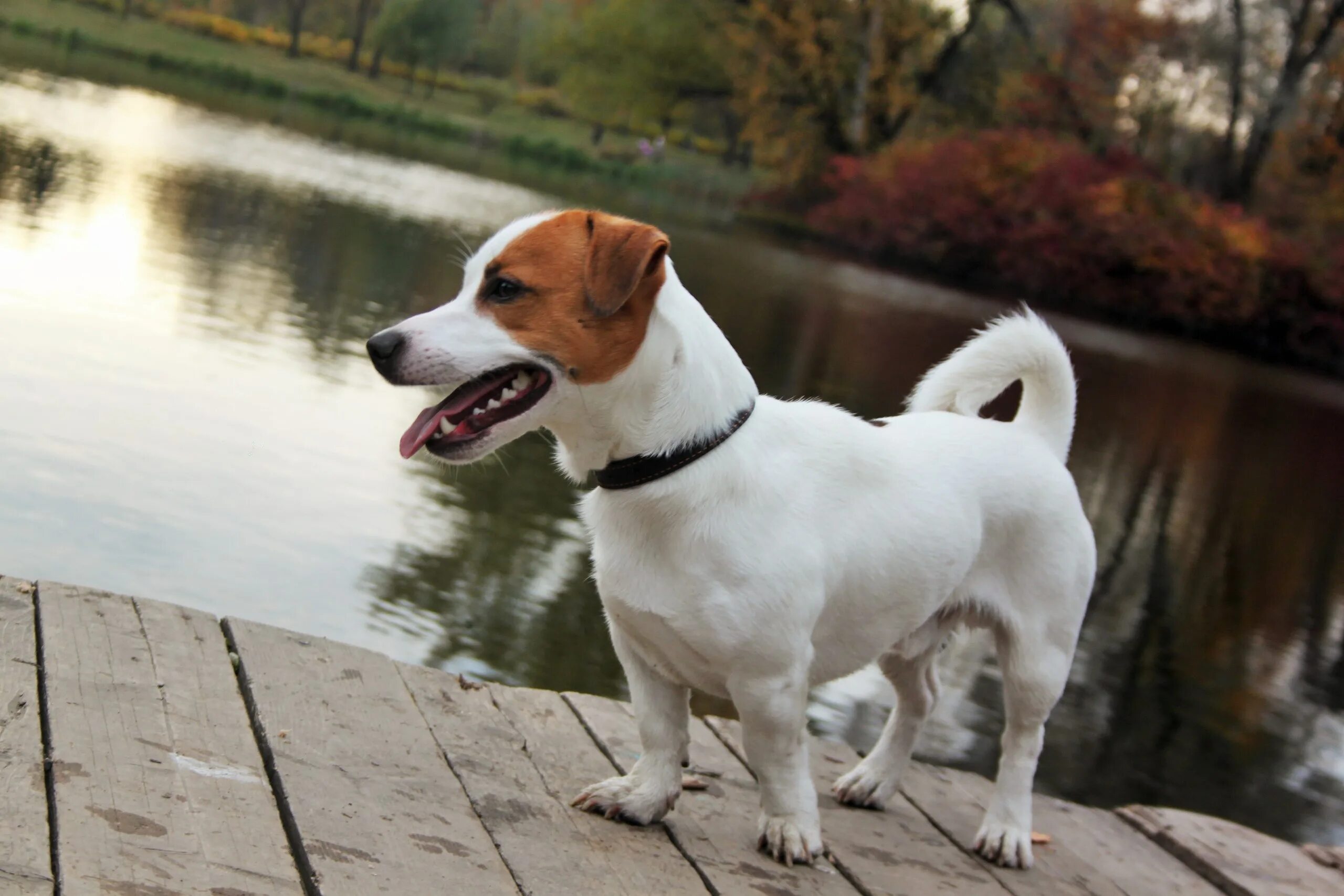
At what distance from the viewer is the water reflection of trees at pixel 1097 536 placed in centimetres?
531

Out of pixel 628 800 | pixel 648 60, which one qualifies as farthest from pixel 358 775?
pixel 648 60

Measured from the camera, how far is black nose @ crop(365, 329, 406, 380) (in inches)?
101

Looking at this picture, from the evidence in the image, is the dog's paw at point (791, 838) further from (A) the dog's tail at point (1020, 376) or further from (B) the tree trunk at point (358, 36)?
(B) the tree trunk at point (358, 36)

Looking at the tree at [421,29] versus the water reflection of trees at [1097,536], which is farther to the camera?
the tree at [421,29]

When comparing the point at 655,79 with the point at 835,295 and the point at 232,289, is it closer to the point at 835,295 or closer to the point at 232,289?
the point at 835,295

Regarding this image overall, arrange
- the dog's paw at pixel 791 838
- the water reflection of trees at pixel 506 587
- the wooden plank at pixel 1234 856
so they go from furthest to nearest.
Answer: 1. the water reflection of trees at pixel 506 587
2. the wooden plank at pixel 1234 856
3. the dog's paw at pixel 791 838

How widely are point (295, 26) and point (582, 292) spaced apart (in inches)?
1933

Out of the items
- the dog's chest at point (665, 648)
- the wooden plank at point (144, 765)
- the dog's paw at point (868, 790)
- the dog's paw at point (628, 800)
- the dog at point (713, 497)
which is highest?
the dog at point (713, 497)

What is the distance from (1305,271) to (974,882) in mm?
25228

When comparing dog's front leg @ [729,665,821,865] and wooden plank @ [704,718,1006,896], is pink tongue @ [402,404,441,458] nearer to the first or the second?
dog's front leg @ [729,665,821,865]

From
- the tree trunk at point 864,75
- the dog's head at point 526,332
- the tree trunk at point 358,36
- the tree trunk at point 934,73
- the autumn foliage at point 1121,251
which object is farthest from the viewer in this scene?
the tree trunk at point 358,36

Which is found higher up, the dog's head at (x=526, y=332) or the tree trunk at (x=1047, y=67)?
the tree trunk at (x=1047, y=67)

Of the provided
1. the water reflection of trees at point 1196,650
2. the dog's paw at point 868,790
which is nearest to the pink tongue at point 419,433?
the dog's paw at point 868,790

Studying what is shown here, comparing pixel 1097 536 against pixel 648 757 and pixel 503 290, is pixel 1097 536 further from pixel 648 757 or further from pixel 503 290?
pixel 503 290
